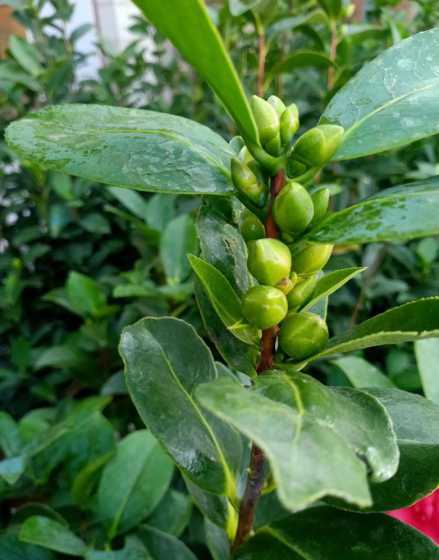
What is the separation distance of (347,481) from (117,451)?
22.5 inches

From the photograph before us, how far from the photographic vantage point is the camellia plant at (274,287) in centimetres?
31

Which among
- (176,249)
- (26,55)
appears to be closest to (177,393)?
(176,249)

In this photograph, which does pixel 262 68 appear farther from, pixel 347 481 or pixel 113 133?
pixel 347 481

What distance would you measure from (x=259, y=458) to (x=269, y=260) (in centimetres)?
15

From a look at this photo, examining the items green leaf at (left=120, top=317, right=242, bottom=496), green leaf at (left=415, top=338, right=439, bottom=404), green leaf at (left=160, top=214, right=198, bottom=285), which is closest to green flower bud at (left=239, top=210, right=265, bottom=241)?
green leaf at (left=120, top=317, right=242, bottom=496)

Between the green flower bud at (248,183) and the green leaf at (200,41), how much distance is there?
49mm

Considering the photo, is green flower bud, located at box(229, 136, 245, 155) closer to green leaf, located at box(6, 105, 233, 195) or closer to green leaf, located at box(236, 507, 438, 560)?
green leaf, located at box(6, 105, 233, 195)

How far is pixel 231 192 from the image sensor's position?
389 mm

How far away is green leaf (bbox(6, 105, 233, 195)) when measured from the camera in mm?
379

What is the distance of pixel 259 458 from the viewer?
421mm

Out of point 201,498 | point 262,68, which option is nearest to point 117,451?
point 201,498

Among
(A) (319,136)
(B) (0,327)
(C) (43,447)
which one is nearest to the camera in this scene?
(A) (319,136)

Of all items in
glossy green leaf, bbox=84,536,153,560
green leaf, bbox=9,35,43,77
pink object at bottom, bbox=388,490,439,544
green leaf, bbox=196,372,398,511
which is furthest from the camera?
green leaf, bbox=9,35,43,77

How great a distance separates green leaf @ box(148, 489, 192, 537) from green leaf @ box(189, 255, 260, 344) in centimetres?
42
